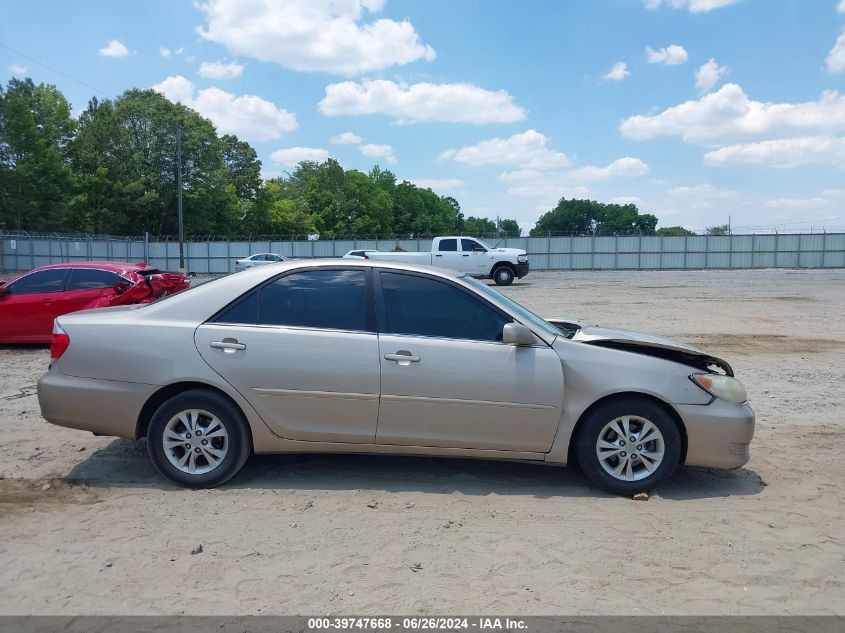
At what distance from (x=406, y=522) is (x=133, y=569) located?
61.5 inches

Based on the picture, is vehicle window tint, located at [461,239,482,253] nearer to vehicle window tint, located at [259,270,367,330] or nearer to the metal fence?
the metal fence

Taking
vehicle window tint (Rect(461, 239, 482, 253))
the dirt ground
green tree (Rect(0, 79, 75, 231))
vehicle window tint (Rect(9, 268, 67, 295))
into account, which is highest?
green tree (Rect(0, 79, 75, 231))

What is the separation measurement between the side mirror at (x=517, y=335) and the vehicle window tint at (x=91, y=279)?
340 inches

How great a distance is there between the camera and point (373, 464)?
5.16 metres

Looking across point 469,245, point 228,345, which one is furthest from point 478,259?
point 228,345

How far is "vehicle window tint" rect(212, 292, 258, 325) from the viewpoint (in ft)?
15.4

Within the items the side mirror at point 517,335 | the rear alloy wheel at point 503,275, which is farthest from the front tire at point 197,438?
the rear alloy wheel at point 503,275

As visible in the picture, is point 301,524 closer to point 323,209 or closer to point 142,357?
point 142,357

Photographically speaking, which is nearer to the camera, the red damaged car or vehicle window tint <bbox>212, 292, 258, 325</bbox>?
vehicle window tint <bbox>212, 292, 258, 325</bbox>

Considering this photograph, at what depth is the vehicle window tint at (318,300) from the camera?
4668 millimetres

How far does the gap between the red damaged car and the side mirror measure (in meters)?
8.15

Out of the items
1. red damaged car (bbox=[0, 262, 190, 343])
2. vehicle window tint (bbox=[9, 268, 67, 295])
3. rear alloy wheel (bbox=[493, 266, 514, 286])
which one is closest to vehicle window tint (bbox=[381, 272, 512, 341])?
red damaged car (bbox=[0, 262, 190, 343])

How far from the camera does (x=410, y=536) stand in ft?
12.7

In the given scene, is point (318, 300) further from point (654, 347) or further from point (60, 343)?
point (654, 347)
